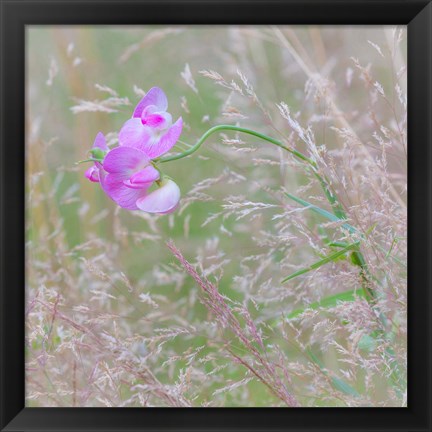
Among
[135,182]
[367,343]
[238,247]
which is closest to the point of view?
[135,182]

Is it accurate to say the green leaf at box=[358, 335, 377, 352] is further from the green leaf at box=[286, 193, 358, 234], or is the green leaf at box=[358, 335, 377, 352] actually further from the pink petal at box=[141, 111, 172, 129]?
the pink petal at box=[141, 111, 172, 129]

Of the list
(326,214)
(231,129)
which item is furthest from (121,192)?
(326,214)

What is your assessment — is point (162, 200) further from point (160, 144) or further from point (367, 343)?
point (367, 343)

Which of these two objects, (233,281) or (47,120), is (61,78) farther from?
(233,281)

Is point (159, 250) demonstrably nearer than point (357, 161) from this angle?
No
